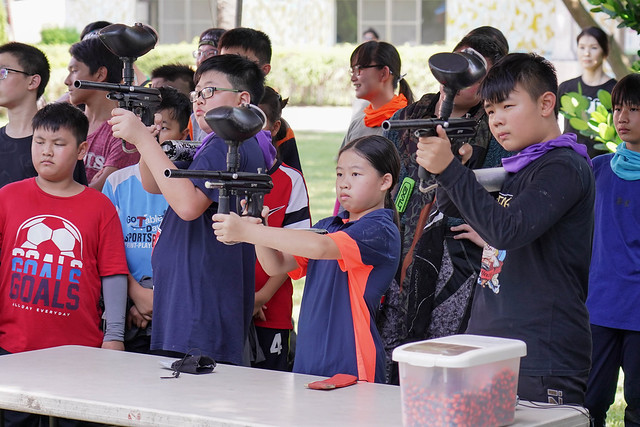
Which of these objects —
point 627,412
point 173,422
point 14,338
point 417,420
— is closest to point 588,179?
point 417,420

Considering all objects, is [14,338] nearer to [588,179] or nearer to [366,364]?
[366,364]

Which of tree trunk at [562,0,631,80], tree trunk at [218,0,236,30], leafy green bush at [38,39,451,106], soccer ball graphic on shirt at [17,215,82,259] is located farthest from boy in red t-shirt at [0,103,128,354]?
leafy green bush at [38,39,451,106]

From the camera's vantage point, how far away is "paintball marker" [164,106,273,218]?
9.85 ft

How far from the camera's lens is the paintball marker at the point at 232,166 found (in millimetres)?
3002

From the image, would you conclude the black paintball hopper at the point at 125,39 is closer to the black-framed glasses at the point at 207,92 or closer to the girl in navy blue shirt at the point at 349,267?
the black-framed glasses at the point at 207,92

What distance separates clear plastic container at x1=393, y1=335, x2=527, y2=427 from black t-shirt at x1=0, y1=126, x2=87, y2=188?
2469 millimetres

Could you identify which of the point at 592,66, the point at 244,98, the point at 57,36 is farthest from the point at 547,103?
the point at 57,36

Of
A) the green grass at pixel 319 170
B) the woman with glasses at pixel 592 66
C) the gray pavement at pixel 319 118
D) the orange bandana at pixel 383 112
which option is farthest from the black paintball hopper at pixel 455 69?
the gray pavement at pixel 319 118

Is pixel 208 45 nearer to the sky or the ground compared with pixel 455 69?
nearer to the sky

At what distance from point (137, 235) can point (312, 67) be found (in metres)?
19.4

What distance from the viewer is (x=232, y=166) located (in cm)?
308

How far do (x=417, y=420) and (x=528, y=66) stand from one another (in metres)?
1.27

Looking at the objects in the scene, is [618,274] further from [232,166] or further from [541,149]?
[232,166]

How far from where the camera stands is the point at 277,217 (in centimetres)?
439
